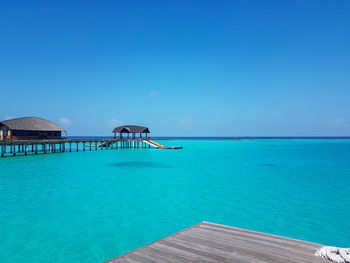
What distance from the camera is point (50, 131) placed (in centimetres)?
3859

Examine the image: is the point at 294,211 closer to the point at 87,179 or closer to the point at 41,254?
the point at 41,254

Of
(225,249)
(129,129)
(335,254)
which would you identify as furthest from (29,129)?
(335,254)

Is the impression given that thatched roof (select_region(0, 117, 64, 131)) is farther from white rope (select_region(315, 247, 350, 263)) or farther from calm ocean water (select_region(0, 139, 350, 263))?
white rope (select_region(315, 247, 350, 263))

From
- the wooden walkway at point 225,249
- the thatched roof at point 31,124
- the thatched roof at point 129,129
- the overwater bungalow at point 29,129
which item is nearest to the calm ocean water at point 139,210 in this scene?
the wooden walkway at point 225,249

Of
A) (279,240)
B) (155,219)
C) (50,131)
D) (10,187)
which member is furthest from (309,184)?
(50,131)

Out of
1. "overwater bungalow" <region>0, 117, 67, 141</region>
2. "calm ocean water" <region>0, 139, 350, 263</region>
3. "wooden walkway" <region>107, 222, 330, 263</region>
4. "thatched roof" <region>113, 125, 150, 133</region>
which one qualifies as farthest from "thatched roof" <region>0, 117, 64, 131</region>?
"wooden walkway" <region>107, 222, 330, 263</region>

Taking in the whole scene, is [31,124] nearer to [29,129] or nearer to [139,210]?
[29,129]

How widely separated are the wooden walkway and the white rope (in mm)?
99

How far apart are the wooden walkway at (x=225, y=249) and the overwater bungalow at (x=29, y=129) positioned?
35.5 meters

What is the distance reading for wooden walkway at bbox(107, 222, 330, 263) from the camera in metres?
4.27

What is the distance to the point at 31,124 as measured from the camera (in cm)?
3591

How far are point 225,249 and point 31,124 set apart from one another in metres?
38.4

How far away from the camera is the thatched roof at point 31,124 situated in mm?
33484

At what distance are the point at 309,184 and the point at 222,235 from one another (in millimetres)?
13800
